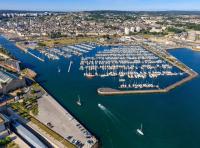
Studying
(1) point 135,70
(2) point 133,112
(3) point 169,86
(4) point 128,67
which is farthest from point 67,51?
(2) point 133,112

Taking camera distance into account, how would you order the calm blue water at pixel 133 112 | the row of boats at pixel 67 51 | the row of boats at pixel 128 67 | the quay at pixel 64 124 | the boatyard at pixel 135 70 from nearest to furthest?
the quay at pixel 64 124
the calm blue water at pixel 133 112
the boatyard at pixel 135 70
the row of boats at pixel 128 67
the row of boats at pixel 67 51

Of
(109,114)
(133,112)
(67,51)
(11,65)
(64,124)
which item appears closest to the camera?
(64,124)

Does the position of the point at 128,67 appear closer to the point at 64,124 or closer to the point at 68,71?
the point at 68,71

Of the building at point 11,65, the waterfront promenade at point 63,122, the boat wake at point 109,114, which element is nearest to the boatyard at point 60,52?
the building at point 11,65

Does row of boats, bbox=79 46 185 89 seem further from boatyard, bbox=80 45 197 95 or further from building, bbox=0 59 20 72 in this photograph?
building, bbox=0 59 20 72

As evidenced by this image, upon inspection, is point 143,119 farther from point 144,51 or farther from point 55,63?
point 144,51

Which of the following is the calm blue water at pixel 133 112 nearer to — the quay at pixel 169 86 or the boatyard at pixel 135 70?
the quay at pixel 169 86

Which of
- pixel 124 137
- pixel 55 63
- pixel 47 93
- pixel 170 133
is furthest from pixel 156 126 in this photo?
pixel 55 63

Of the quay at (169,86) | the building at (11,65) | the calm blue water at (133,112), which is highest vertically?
the building at (11,65)

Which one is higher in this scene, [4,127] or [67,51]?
[67,51]
